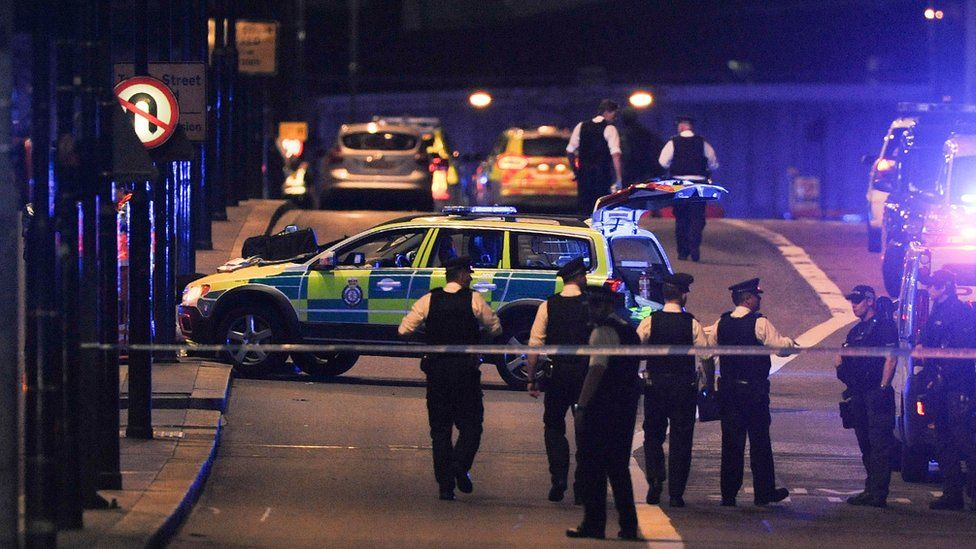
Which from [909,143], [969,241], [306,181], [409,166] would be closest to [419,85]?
[306,181]

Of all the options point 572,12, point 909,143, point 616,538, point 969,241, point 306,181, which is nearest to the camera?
point 616,538

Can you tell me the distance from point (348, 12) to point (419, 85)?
10.5 metres

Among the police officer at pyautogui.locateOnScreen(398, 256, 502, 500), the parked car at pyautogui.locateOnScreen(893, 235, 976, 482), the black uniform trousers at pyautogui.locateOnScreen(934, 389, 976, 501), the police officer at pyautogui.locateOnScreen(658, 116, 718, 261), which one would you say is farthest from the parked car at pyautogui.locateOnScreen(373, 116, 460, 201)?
the black uniform trousers at pyautogui.locateOnScreen(934, 389, 976, 501)

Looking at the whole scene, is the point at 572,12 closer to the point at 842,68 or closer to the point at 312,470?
the point at 842,68

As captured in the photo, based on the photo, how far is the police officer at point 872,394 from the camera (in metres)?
11.6

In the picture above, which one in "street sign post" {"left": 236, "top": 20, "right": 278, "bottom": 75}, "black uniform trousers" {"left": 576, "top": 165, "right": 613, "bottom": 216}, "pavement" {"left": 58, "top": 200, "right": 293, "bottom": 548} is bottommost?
"pavement" {"left": 58, "top": 200, "right": 293, "bottom": 548}

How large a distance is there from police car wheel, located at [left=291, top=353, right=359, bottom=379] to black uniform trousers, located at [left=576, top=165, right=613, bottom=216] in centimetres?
640

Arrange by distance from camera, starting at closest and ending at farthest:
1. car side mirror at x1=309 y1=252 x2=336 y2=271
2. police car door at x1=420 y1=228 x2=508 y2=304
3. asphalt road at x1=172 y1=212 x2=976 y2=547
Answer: asphalt road at x1=172 y1=212 x2=976 y2=547, police car door at x1=420 y1=228 x2=508 y2=304, car side mirror at x1=309 y1=252 x2=336 y2=271

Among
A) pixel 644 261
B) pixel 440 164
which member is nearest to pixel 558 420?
pixel 644 261

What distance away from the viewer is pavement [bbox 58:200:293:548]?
31.0 ft

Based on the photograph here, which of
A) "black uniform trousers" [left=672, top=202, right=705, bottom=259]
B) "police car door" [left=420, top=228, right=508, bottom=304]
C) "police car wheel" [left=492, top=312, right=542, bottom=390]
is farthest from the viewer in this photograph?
"black uniform trousers" [left=672, top=202, right=705, bottom=259]

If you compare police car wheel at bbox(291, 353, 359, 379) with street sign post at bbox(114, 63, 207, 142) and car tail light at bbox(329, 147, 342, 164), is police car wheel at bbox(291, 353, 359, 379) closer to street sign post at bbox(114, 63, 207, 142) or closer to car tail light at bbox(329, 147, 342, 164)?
street sign post at bbox(114, 63, 207, 142)

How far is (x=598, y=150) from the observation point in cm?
2228

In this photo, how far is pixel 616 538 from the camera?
33.7 ft
